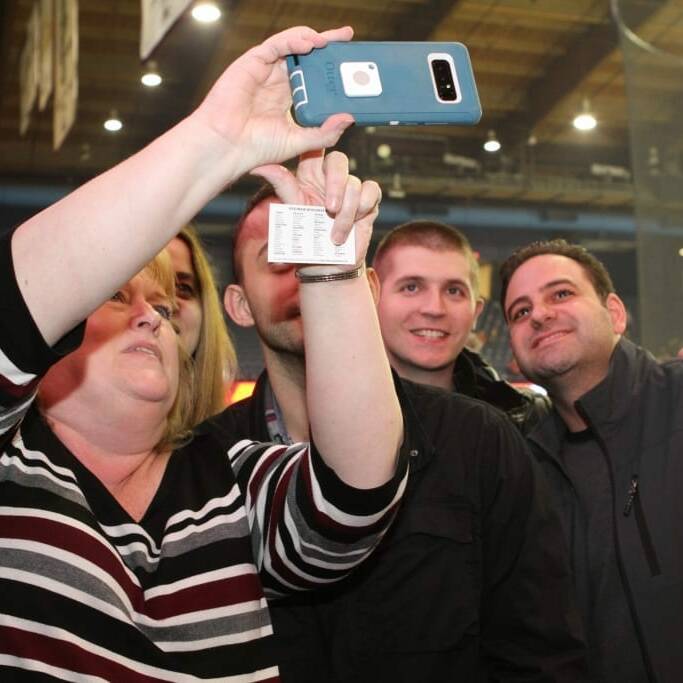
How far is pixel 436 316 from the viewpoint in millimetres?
2430

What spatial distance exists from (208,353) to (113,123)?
5.70 meters

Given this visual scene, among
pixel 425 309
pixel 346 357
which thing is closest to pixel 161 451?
pixel 346 357

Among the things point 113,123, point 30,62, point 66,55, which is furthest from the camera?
point 113,123

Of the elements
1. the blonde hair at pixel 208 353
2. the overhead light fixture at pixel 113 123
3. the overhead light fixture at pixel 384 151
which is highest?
the overhead light fixture at pixel 113 123

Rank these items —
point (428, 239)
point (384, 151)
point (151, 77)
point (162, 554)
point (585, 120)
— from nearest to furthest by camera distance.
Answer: point (162, 554) < point (428, 239) < point (151, 77) < point (384, 151) < point (585, 120)

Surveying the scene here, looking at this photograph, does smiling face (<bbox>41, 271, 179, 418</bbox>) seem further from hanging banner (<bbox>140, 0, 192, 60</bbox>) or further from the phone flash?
hanging banner (<bbox>140, 0, 192, 60</bbox>)

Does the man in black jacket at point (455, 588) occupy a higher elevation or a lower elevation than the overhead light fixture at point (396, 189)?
lower

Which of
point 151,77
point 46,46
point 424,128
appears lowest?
point 46,46

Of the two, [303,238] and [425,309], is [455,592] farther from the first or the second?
A: [425,309]

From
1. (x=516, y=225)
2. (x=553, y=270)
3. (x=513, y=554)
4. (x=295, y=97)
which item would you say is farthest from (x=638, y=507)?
(x=516, y=225)

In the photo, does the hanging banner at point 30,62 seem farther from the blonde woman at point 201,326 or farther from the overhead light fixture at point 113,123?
the blonde woman at point 201,326

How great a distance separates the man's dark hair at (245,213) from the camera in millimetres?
1907

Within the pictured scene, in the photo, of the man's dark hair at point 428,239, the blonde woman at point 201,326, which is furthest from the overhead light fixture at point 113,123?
the blonde woman at point 201,326

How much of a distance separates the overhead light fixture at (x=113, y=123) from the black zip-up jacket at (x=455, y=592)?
19.9ft
